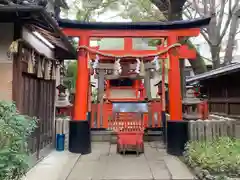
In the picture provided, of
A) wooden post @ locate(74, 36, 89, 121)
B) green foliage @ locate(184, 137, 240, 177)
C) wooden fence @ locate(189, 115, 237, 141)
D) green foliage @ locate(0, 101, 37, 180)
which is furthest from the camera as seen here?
wooden post @ locate(74, 36, 89, 121)

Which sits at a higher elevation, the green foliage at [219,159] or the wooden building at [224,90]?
the wooden building at [224,90]

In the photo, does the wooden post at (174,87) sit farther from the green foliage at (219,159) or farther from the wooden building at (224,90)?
the green foliage at (219,159)

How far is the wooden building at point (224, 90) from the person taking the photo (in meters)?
10.4

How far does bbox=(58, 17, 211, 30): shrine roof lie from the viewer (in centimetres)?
1025

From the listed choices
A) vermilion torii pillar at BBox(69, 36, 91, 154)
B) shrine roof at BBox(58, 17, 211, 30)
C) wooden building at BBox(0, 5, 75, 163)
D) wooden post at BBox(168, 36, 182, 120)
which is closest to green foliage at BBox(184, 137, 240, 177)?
wooden post at BBox(168, 36, 182, 120)

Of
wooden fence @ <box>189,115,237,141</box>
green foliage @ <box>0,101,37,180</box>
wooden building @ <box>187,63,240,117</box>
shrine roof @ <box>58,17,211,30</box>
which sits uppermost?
shrine roof @ <box>58,17,211,30</box>

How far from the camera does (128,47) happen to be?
10750mm

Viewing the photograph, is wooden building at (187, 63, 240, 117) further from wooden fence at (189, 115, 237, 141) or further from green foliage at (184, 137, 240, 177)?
green foliage at (184, 137, 240, 177)

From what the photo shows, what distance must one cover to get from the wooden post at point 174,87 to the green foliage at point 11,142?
22.2 ft

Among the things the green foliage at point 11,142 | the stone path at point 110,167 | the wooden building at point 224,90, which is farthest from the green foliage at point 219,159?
the green foliage at point 11,142

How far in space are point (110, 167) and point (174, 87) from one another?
3.91 meters

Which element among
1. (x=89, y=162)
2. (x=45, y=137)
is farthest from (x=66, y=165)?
(x=45, y=137)

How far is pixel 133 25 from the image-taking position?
34.0ft

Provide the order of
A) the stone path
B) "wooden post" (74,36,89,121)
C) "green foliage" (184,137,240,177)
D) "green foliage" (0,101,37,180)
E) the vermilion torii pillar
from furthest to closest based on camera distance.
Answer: "wooden post" (74,36,89,121) < the vermilion torii pillar < the stone path < "green foliage" (184,137,240,177) < "green foliage" (0,101,37,180)
